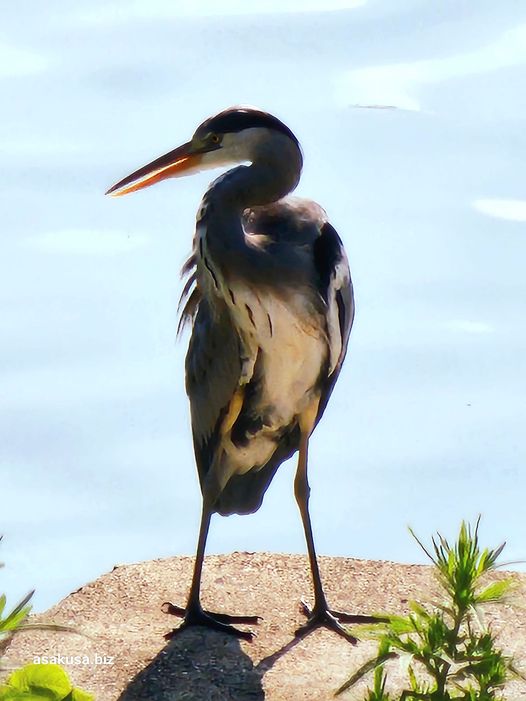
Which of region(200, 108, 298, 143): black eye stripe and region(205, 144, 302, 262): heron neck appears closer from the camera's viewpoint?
region(205, 144, 302, 262): heron neck

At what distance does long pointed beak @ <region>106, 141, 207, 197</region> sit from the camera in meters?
5.81

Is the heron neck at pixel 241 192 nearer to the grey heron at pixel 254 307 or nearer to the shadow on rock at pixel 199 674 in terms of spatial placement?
the grey heron at pixel 254 307

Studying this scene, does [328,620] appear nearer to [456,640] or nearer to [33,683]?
[456,640]

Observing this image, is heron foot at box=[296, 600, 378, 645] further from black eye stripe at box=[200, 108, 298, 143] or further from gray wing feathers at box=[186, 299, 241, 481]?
black eye stripe at box=[200, 108, 298, 143]

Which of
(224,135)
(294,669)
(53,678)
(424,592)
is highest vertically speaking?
(224,135)

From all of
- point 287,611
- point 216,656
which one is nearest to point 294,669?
point 216,656

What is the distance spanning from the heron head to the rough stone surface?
70.9 inches

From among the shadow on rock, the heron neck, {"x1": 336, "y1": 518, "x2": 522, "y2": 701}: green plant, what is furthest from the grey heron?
{"x1": 336, "y1": 518, "x2": 522, "y2": 701}: green plant

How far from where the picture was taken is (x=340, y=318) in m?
5.83

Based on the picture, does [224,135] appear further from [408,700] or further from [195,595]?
[408,700]

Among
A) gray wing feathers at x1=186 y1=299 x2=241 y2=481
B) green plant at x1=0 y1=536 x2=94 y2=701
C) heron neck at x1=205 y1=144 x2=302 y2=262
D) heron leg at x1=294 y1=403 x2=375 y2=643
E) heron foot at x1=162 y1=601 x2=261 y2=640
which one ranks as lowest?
green plant at x1=0 y1=536 x2=94 y2=701

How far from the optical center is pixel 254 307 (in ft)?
18.3

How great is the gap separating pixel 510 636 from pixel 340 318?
1444 mm

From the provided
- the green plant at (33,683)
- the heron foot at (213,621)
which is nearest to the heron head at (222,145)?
the heron foot at (213,621)
